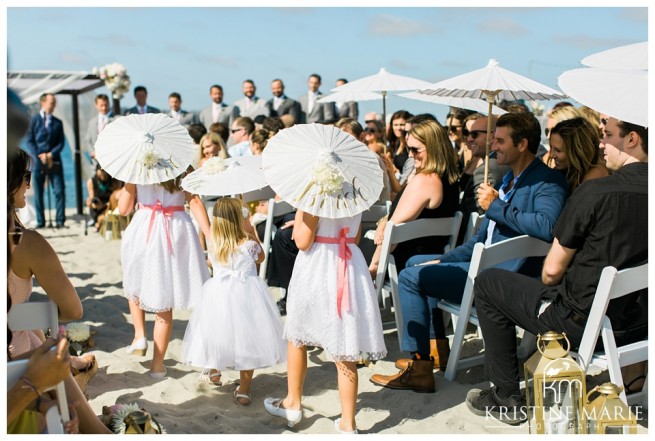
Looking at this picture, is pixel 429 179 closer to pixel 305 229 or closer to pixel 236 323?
pixel 305 229

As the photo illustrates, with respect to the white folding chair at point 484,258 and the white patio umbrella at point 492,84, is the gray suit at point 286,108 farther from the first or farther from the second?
the white folding chair at point 484,258

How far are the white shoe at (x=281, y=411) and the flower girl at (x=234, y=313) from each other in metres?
0.23

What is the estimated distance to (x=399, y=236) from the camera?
17.0ft

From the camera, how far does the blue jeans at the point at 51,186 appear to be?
11484mm

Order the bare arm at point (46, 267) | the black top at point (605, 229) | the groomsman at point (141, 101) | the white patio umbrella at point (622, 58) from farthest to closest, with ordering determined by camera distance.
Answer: the groomsman at point (141, 101), the white patio umbrella at point (622, 58), the black top at point (605, 229), the bare arm at point (46, 267)

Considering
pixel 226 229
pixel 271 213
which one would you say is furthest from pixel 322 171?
pixel 271 213

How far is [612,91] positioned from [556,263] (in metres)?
0.91

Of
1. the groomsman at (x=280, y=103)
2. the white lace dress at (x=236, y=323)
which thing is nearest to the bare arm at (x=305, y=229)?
the white lace dress at (x=236, y=323)

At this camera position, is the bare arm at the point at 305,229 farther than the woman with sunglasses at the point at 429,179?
No

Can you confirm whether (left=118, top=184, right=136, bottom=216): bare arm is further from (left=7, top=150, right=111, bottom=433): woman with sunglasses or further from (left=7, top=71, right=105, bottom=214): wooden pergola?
(left=7, top=71, right=105, bottom=214): wooden pergola

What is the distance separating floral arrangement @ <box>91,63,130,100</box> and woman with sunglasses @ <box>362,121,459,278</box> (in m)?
8.54

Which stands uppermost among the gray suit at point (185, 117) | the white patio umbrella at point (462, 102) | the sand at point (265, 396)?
the white patio umbrella at point (462, 102)

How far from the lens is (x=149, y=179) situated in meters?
4.87

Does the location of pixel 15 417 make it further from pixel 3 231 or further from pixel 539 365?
pixel 539 365
